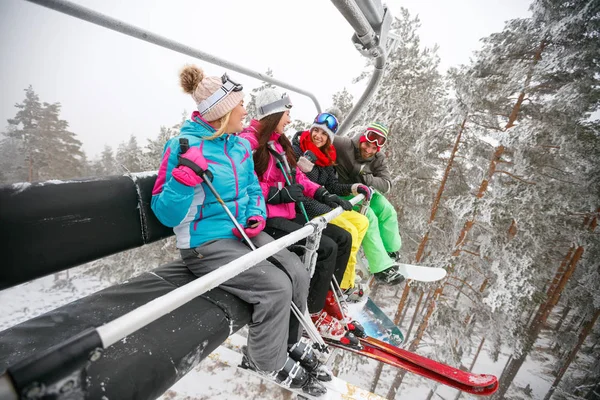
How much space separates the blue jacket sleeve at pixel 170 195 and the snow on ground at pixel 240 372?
7324 mm

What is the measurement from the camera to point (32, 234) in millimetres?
1507

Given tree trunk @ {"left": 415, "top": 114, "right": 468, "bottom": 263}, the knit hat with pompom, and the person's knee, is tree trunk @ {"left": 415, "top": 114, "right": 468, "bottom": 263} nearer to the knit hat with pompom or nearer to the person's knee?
the person's knee

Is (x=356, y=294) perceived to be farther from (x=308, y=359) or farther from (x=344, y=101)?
(x=344, y=101)

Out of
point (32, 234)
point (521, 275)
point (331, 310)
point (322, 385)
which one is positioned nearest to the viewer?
point (32, 234)

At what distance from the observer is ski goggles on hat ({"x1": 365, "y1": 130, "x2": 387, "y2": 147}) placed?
3.75 metres

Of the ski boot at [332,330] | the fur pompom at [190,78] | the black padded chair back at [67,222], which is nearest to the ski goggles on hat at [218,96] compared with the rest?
the fur pompom at [190,78]

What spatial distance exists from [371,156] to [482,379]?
3038 mm

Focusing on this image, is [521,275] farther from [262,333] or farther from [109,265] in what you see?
[109,265]

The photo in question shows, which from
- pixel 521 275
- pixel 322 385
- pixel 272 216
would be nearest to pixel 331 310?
pixel 322 385

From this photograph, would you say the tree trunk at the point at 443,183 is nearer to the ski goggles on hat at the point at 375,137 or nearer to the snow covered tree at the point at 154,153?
the ski goggles on hat at the point at 375,137

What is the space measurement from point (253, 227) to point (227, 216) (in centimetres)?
24

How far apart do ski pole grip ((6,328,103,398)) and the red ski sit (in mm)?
2564

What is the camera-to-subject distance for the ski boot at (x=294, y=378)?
86.4 inches

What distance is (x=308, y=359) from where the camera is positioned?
2.39m
